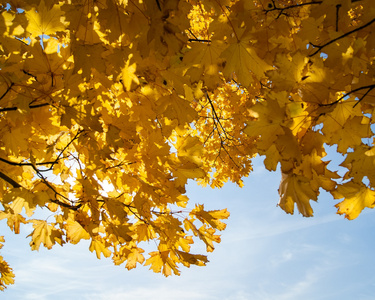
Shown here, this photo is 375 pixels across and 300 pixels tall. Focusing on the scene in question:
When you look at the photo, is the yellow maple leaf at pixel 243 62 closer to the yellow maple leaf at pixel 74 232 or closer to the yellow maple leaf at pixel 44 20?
the yellow maple leaf at pixel 44 20

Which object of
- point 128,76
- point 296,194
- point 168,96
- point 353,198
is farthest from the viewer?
point 168,96

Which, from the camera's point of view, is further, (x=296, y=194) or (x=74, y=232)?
(x=74, y=232)

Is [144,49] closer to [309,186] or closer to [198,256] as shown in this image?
[309,186]

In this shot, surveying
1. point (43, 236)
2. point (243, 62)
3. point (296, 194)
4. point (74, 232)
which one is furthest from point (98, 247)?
point (243, 62)

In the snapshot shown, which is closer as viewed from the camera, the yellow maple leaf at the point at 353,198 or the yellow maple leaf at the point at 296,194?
the yellow maple leaf at the point at 296,194

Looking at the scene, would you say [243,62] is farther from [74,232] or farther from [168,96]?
[74,232]

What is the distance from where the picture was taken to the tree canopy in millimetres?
1239

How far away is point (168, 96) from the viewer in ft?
5.83

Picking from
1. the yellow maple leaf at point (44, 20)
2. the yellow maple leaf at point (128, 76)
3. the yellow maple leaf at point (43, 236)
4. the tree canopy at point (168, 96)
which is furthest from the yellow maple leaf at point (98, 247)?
the yellow maple leaf at point (44, 20)

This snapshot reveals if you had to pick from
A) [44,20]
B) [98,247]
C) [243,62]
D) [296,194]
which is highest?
[44,20]

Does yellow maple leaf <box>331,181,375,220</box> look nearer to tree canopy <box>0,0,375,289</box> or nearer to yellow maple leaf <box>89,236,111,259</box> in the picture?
tree canopy <box>0,0,375,289</box>

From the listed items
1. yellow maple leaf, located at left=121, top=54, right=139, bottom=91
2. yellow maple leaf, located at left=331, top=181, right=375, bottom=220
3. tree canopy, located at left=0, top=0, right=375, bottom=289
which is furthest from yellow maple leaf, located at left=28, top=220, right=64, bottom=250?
yellow maple leaf, located at left=331, top=181, right=375, bottom=220

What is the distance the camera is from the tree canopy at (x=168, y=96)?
124 centimetres

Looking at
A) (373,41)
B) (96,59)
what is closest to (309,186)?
(373,41)
